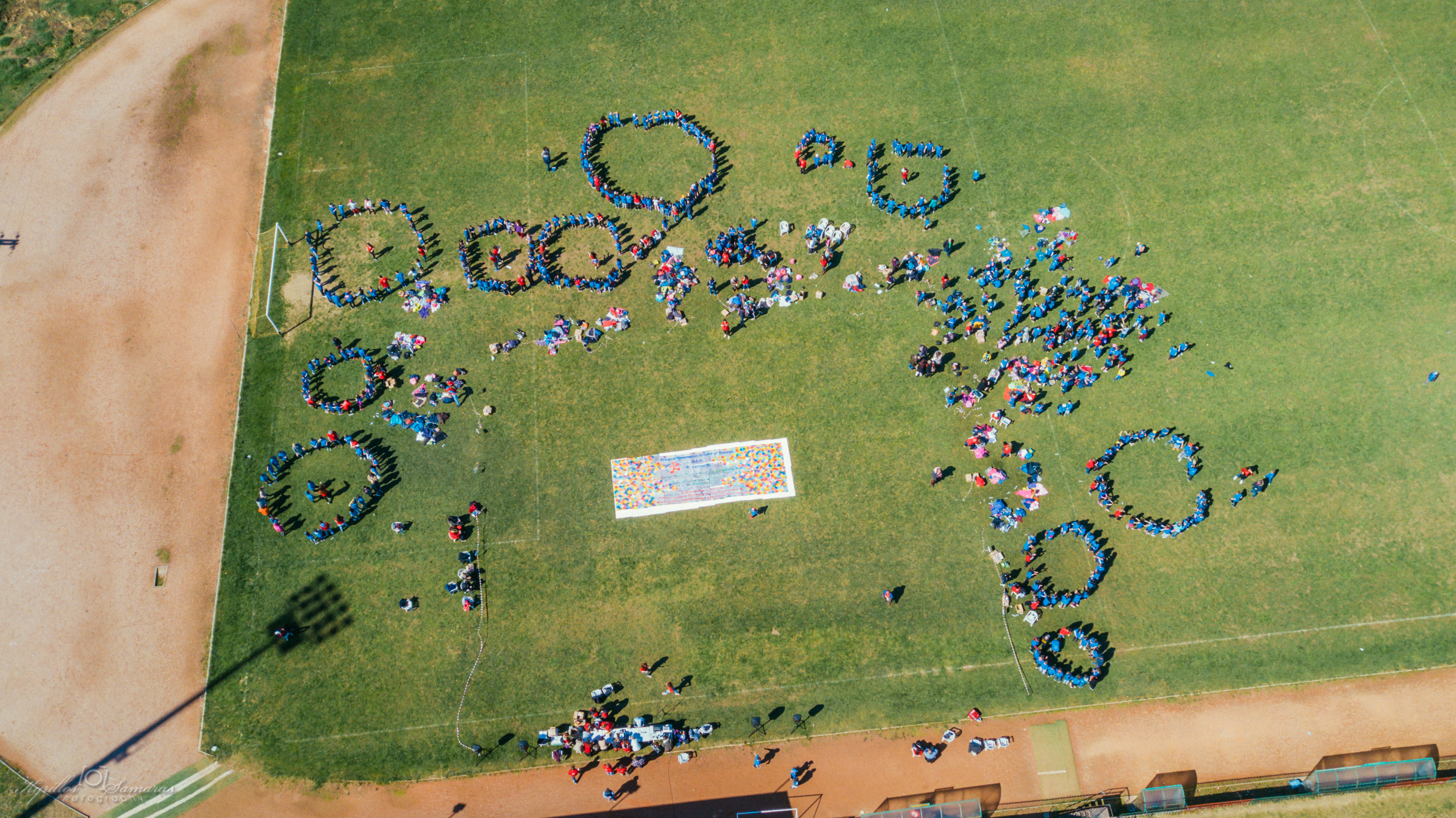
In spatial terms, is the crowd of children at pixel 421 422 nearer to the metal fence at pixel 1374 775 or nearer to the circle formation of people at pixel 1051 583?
the circle formation of people at pixel 1051 583

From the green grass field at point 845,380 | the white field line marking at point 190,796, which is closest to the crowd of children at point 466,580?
the green grass field at point 845,380

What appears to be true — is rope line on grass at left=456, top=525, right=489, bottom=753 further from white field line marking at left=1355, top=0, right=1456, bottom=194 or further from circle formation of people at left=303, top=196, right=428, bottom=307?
white field line marking at left=1355, top=0, right=1456, bottom=194

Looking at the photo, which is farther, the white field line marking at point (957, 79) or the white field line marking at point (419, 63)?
the white field line marking at point (419, 63)

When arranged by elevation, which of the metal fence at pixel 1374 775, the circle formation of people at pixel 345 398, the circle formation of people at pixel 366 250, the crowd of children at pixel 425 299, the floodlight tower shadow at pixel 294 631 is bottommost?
the metal fence at pixel 1374 775

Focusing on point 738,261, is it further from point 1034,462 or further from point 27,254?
point 27,254

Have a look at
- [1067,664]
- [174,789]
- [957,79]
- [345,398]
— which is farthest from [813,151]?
[174,789]

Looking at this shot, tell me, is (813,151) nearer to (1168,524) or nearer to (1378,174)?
(1168,524)
